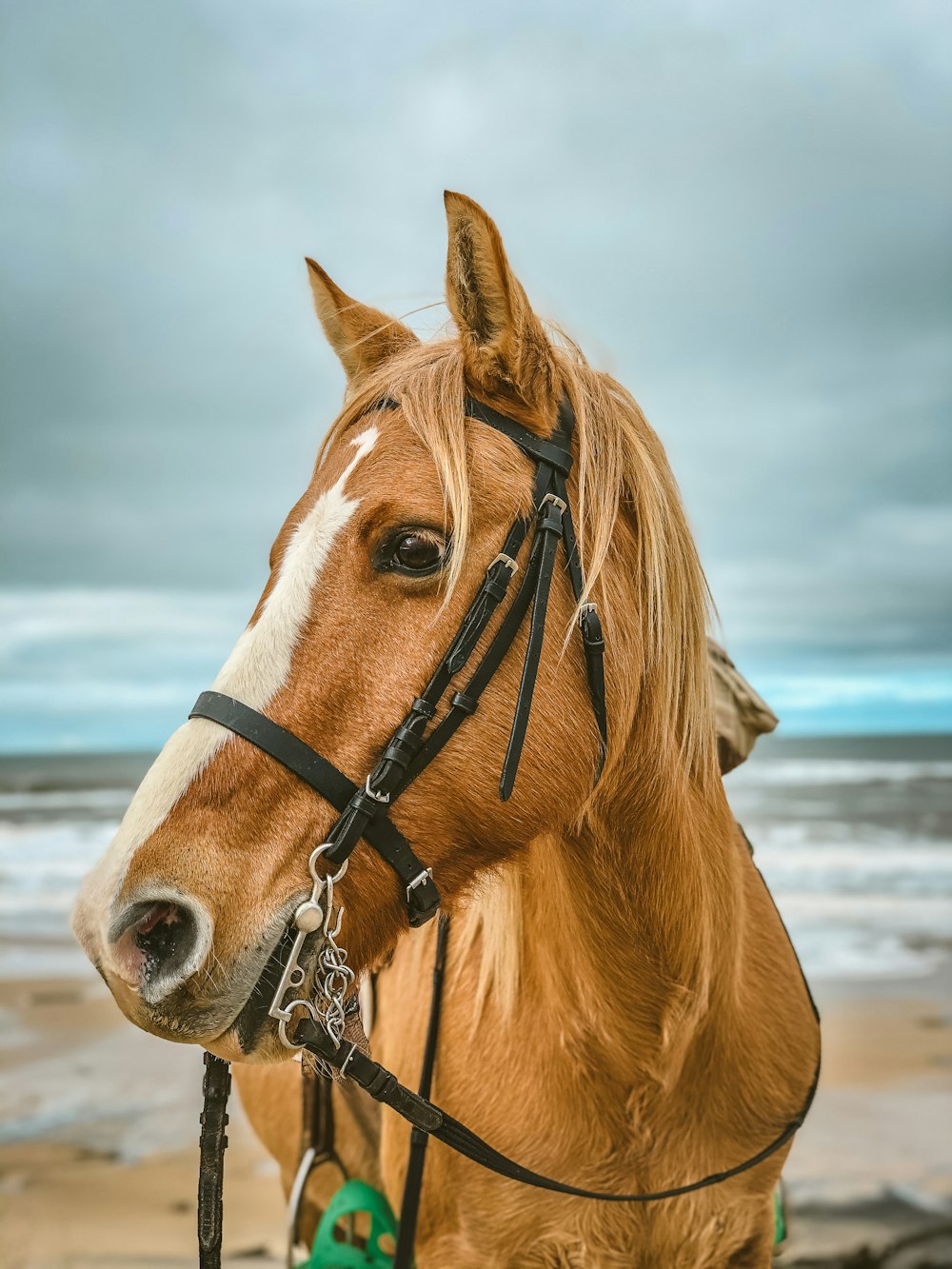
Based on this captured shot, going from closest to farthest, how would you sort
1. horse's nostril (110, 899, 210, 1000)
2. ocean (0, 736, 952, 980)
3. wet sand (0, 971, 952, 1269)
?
horse's nostril (110, 899, 210, 1000) < wet sand (0, 971, 952, 1269) < ocean (0, 736, 952, 980)

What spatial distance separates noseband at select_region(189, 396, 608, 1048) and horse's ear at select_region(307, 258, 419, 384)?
0.53 m

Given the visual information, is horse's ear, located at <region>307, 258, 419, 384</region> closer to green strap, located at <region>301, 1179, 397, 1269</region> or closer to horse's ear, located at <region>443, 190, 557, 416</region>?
horse's ear, located at <region>443, 190, 557, 416</region>

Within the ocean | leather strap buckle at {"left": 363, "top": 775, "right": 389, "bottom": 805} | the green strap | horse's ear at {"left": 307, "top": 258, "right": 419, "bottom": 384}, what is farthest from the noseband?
the ocean

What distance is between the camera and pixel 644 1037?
6.66 feet

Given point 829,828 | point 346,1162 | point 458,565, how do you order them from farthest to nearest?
point 829,828
point 346,1162
point 458,565

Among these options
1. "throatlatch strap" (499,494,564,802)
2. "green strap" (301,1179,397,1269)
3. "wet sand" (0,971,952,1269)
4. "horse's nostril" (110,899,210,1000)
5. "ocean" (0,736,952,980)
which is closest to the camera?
"horse's nostril" (110,899,210,1000)

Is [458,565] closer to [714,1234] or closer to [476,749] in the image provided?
[476,749]

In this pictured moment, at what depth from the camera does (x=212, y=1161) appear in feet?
5.71

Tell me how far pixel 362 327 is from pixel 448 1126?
1.85 m

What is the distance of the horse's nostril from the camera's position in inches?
57.6

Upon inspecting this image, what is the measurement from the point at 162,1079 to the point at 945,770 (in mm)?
34946

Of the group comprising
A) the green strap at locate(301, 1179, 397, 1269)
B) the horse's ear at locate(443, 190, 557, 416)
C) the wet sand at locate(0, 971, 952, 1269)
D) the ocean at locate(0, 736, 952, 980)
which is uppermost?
the horse's ear at locate(443, 190, 557, 416)

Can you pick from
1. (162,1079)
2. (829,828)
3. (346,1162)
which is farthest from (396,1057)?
(829,828)

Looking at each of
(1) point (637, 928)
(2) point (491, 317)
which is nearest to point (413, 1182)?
(1) point (637, 928)
